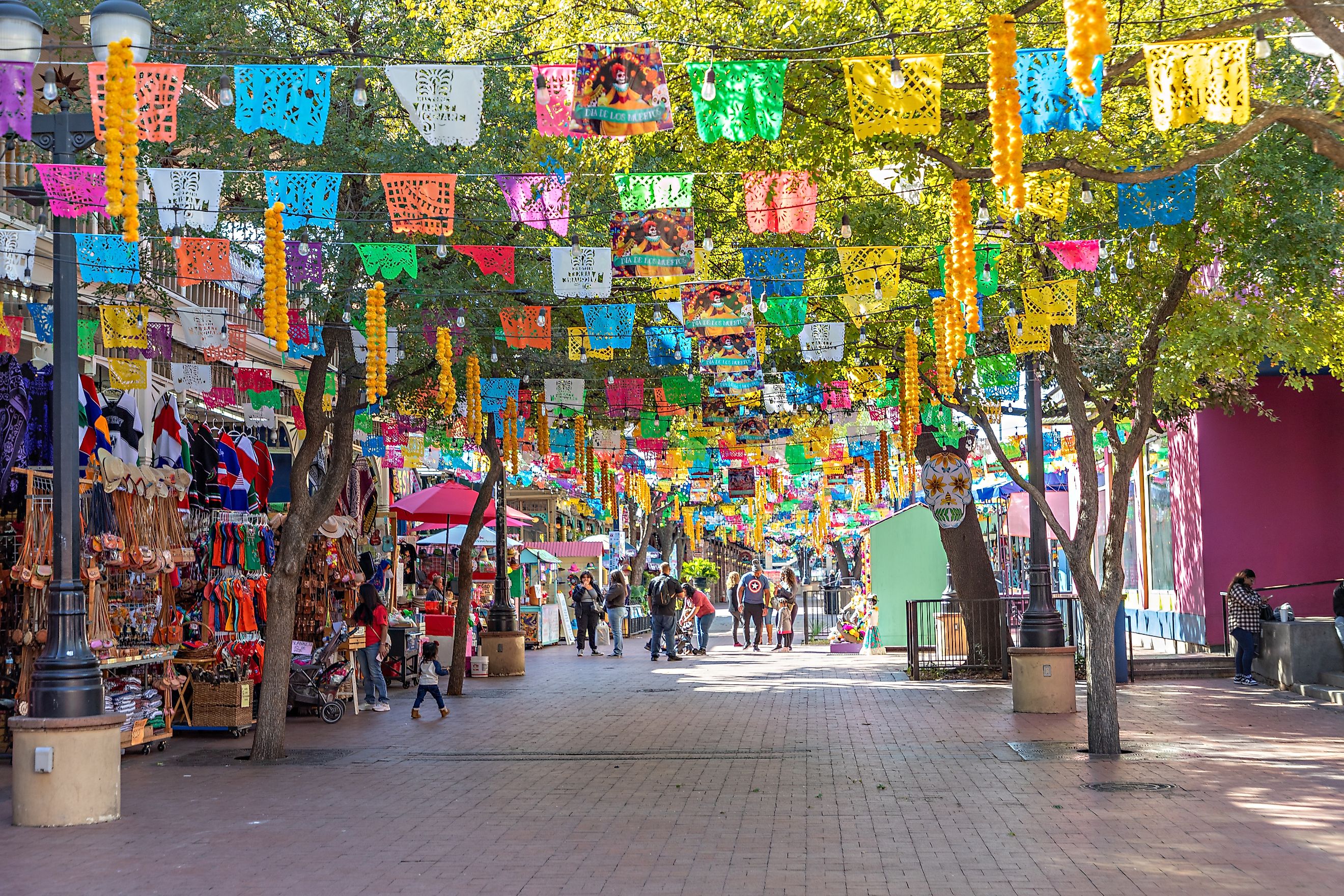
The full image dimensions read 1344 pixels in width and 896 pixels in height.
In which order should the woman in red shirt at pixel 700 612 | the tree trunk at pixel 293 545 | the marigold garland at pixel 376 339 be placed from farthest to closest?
the woman in red shirt at pixel 700 612 → the tree trunk at pixel 293 545 → the marigold garland at pixel 376 339

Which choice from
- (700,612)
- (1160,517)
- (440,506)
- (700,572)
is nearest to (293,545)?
(440,506)

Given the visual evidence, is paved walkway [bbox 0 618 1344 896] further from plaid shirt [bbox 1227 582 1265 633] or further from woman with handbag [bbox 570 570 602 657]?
woman with handbag [bbox 570 570 602 657]

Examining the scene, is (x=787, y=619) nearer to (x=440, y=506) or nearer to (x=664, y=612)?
(x=664, y=612)

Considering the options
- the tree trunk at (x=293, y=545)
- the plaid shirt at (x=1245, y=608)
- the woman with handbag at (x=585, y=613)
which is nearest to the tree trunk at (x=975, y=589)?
the plaid shirt at (x=1245, y=608)

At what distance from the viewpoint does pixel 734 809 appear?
10.2 m

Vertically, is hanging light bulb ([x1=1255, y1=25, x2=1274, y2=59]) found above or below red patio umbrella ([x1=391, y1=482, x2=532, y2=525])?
above

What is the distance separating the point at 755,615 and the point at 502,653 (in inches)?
376

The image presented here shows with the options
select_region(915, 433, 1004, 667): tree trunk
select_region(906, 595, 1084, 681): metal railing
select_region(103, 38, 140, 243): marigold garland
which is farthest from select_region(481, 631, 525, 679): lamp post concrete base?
select_region(103, 38, 140, 243): marigold garland

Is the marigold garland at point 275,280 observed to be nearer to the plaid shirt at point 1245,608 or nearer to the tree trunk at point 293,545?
the tree trunk at point 293,545

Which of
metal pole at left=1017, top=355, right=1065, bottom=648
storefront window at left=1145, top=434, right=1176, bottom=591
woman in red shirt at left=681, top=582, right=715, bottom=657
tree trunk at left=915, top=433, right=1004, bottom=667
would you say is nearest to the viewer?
metal pole at left=1017, top=355, right=1065, bottom=648

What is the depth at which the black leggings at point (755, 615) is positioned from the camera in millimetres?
31844

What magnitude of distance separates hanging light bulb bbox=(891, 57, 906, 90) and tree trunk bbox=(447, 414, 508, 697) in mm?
12712

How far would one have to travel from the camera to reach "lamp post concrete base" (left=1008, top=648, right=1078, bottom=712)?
15.8 m

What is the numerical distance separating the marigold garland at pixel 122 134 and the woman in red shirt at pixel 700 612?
835 inches
